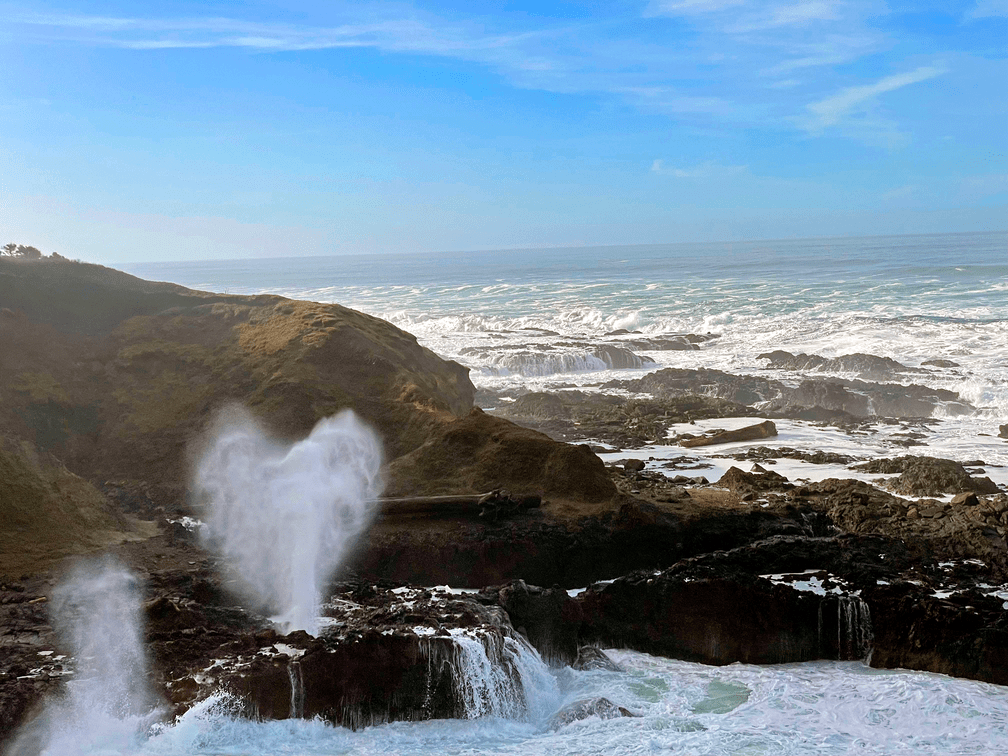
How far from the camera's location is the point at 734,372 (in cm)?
3488

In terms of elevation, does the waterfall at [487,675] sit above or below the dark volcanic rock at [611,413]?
below

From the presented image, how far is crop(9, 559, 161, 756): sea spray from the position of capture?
8.73 meters

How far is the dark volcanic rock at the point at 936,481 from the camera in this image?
17.4 meters

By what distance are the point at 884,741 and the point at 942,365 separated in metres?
27.8

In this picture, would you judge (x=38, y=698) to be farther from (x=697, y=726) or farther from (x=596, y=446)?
(x=596, y=446)

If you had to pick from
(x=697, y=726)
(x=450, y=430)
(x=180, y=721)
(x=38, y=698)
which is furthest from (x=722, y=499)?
(x=38, y=698)

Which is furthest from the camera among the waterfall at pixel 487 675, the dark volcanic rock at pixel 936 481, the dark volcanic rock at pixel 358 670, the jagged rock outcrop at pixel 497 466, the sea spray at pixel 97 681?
the dark volcanic rock at pixel 936 481

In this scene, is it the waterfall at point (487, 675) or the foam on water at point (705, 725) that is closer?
the foam on water at point (705, 725)

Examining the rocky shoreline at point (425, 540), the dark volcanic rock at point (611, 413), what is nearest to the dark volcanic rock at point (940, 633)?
the rocky shoreline at point (425, 540)

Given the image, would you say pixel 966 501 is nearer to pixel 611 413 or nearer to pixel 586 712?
pixel 586 712

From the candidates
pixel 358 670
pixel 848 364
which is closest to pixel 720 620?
pixel 358 670

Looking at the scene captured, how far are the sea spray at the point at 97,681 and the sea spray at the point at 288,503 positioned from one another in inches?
74.9

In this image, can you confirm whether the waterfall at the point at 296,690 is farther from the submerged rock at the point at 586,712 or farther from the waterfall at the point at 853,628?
the waterfall at the point at 853,628

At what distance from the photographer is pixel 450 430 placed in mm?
16453
